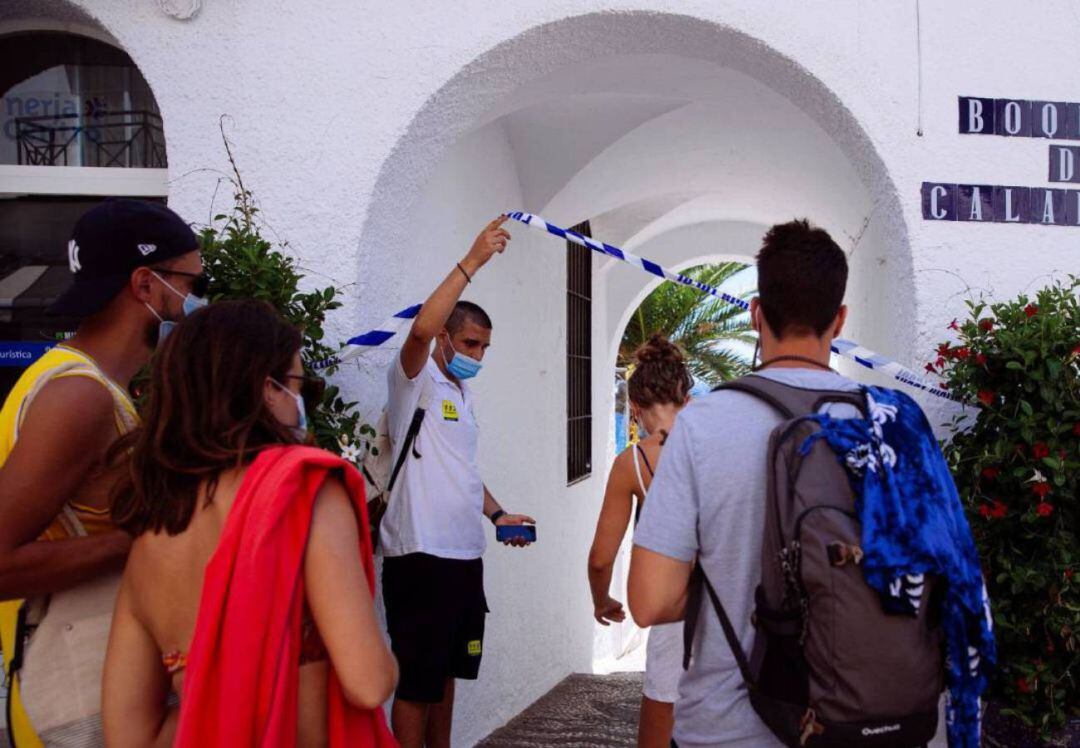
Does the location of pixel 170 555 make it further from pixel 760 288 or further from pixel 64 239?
pixel 64 239

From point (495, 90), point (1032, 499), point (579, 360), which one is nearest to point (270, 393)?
point (1032, 499)

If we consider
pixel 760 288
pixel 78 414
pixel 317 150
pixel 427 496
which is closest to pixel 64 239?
pixel 317 150

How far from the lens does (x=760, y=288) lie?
6.99 ft

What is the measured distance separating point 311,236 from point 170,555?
7.41 ft

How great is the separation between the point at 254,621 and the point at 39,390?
69 cm

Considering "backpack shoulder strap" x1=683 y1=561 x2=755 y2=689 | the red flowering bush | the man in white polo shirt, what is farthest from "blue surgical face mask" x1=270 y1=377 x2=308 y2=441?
the red flowering bush

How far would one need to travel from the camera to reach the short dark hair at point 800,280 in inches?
81.4

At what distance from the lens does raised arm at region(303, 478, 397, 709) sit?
1.75 meters

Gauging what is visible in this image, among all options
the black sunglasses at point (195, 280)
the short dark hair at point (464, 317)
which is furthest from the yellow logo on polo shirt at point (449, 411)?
the black sunglasses at point (195, 280)

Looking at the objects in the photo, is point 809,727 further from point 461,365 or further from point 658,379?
point 461,365

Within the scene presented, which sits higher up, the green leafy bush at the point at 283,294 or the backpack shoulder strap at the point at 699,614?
the green leafy bush at the point at 283,294

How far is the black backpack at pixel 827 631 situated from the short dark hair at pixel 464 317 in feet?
6.98

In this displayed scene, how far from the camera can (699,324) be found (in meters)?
16.9

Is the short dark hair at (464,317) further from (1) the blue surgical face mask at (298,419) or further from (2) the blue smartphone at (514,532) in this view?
(1) the blue surgical face mask at (298,419)
